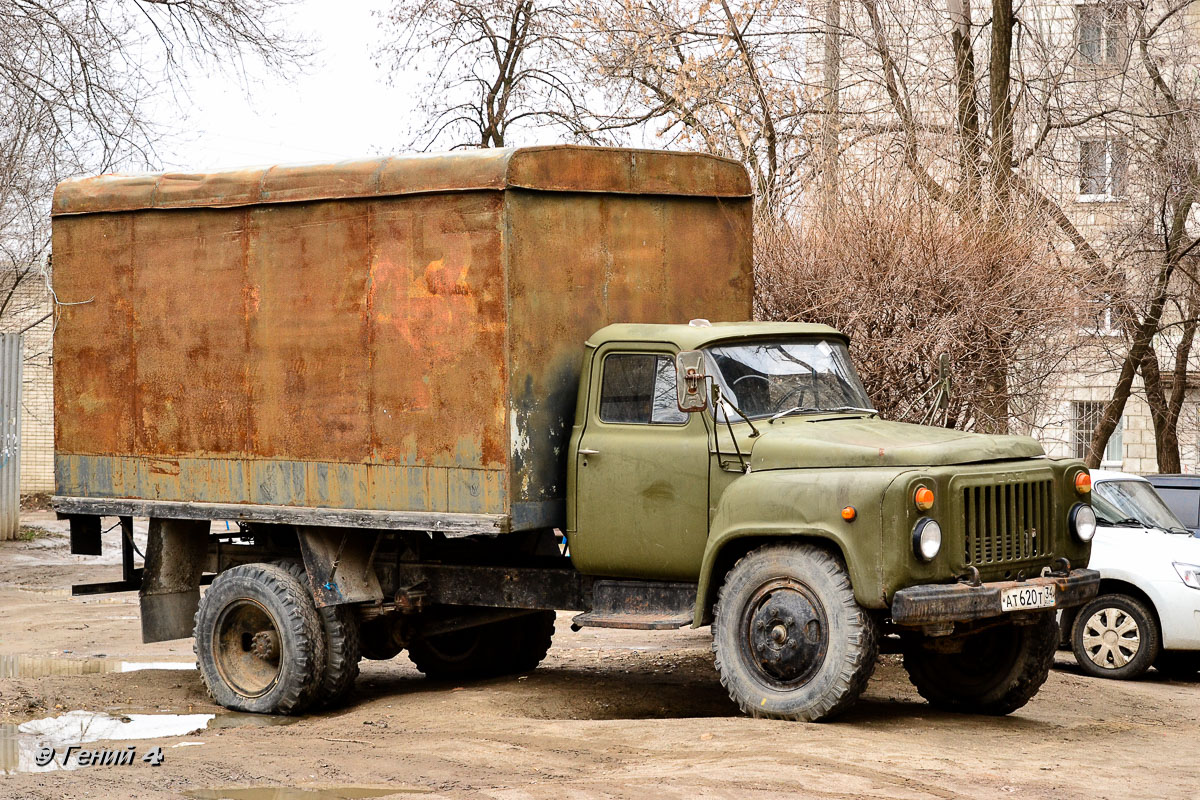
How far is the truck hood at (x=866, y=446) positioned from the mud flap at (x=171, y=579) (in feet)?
14.0

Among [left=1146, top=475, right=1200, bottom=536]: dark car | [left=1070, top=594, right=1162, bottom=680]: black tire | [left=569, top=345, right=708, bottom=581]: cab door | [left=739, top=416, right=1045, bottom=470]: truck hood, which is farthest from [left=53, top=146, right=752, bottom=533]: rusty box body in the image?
[left=1146, top=475, right=1200, bottom=536]: dark car

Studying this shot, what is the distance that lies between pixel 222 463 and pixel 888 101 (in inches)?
434

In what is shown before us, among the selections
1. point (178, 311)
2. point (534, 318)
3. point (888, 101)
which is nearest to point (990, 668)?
point (534, 318)

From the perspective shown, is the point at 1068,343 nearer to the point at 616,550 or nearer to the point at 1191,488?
the point at 1191,488

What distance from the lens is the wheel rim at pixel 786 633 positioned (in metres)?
7.75

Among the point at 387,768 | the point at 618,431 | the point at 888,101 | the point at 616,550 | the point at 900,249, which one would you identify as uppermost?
the point at 888,101

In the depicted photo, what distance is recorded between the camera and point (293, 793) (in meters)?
6.77

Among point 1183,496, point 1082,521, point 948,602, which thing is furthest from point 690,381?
point 1183,496

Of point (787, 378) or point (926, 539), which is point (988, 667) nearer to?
point (926, 539)

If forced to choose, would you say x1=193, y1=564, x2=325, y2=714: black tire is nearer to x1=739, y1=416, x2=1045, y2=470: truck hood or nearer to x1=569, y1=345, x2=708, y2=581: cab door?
x1=569, y1=345, x2=708, y2=581: cab door

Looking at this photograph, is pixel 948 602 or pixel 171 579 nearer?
pixel 948 602

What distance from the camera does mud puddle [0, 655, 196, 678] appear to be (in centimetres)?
1095

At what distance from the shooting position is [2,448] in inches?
803

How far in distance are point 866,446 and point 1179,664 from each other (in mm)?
5913
